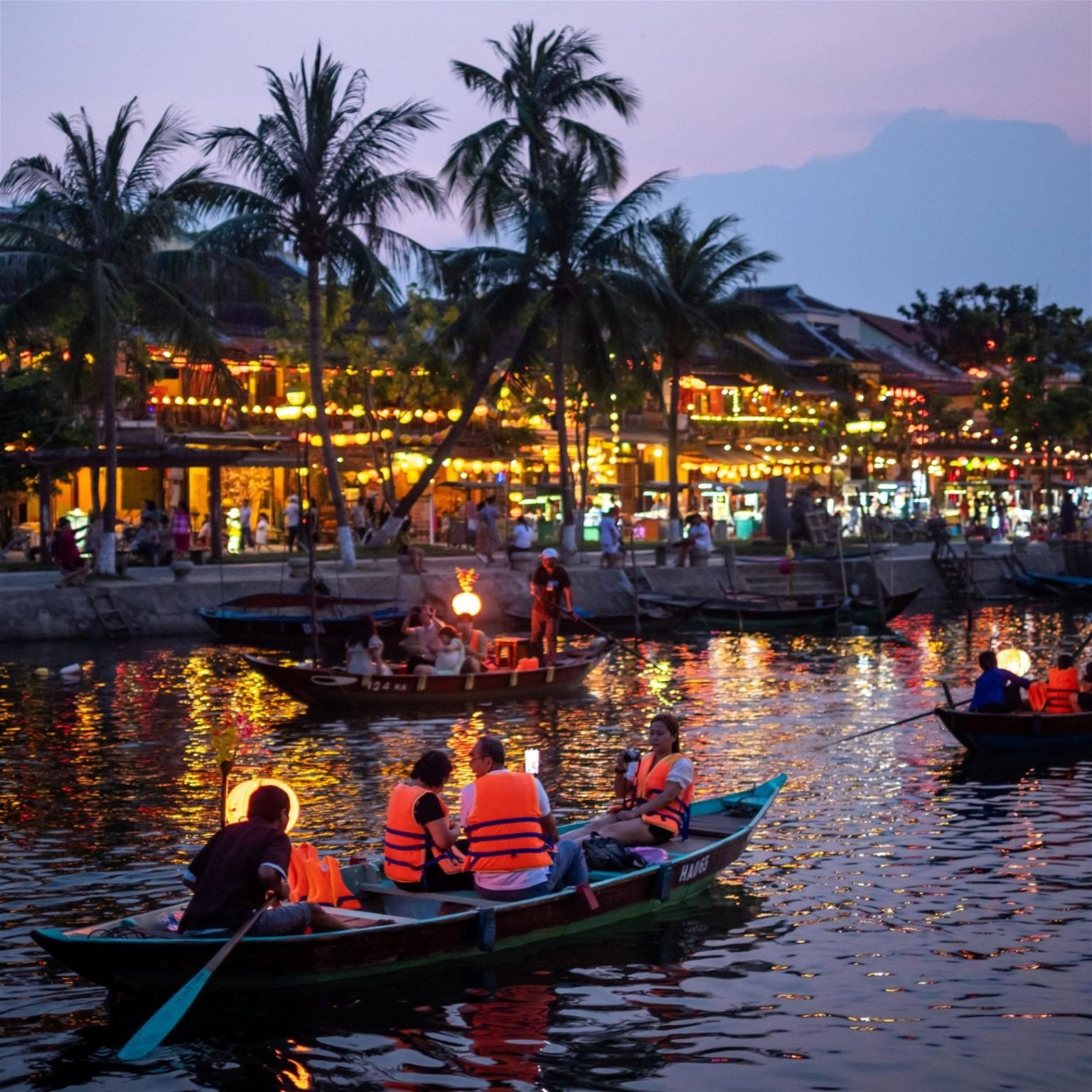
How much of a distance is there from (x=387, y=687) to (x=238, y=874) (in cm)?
1347

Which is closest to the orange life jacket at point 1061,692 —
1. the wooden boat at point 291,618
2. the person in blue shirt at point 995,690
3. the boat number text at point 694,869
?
the person in blue shirt at point 995,690

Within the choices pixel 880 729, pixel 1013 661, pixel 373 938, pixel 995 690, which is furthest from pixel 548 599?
pixel 373 938

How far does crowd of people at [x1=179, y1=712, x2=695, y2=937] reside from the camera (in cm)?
982

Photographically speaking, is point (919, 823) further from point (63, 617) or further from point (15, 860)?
point (63, 617)

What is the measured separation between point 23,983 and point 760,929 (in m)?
5.35

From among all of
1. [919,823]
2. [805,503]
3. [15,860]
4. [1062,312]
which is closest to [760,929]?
[919,823]

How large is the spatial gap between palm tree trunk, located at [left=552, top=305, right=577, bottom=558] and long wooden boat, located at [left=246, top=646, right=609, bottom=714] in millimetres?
15946

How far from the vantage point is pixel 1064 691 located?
19.7m

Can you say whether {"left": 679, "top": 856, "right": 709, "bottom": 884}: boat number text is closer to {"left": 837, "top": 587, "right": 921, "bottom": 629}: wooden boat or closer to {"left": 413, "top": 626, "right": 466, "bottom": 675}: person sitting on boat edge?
{"left": 413, "top": 626, "right": 466, "bottom": 675}: person sitting on boat edge

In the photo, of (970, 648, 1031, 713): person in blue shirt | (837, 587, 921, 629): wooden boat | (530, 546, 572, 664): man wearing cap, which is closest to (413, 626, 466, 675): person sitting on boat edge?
(530, 546, 572, 664): man wearing cap

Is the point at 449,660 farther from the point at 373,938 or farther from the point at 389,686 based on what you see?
the point at 373,938

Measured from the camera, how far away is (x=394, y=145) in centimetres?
3512

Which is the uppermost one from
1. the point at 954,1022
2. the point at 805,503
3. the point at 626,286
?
the point at 626,286

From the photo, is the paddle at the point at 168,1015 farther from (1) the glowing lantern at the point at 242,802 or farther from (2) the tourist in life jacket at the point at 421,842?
(2) the tourist in life jacket at the point at 421,842
